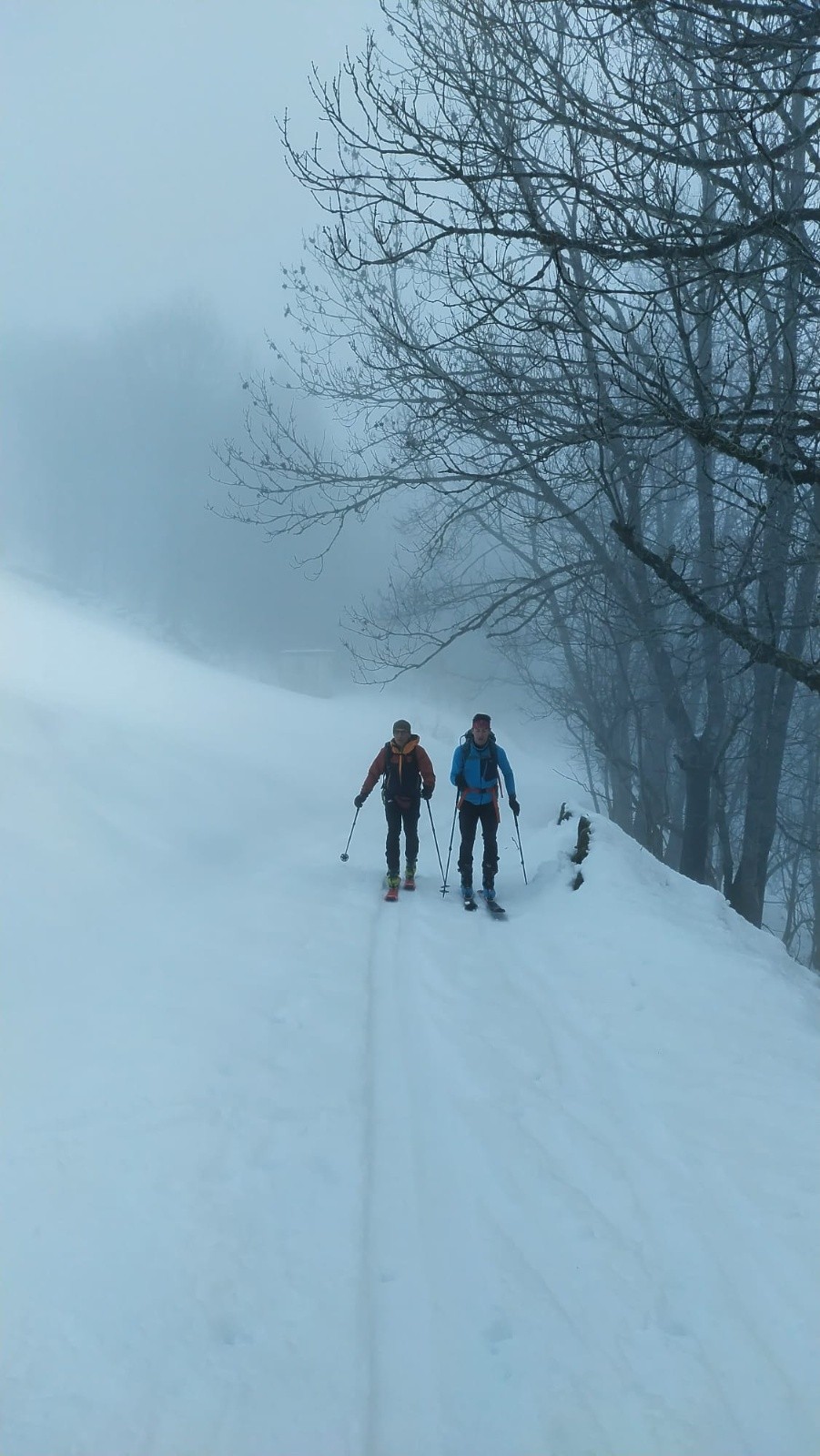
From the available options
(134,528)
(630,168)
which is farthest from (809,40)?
(134,528)

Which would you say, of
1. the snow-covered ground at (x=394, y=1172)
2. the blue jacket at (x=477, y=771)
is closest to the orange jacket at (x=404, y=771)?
the blue jacket at (x=477, y=771)

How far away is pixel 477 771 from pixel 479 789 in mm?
208

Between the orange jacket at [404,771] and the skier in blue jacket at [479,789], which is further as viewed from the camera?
the orange jacket at [404,771]

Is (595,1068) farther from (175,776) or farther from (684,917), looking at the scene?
(175,776)

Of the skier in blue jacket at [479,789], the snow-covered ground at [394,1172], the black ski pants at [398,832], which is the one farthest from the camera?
the black ski pants at [398,832]

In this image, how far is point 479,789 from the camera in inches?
406

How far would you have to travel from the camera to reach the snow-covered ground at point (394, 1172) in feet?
9.71

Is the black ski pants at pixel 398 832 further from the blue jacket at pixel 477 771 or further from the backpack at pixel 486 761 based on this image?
the backpack at pixel 486 761

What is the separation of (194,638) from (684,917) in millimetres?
45772

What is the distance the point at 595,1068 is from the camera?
5461 mm

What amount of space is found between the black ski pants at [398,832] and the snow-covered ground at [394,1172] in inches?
50.8

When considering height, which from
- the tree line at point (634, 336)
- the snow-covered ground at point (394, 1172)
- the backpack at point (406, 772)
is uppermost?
the tree line at point (634, 336)

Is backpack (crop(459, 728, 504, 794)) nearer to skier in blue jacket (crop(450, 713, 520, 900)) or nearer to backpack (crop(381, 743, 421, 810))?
skier in blue jacket (crop(450, 713, 520, 900))

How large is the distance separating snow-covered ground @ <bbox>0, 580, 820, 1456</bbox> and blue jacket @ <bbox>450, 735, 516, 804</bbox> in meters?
1.59
